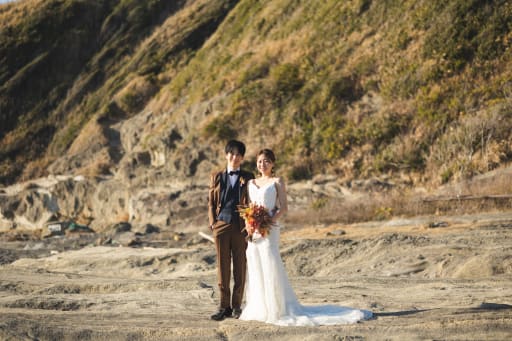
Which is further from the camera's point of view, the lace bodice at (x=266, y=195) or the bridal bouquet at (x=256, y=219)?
the lace bodice at (x=266, y=195)

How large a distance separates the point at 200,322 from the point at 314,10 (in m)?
25.4

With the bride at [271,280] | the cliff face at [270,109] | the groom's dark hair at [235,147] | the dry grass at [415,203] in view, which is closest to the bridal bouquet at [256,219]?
the bride at [271,280]

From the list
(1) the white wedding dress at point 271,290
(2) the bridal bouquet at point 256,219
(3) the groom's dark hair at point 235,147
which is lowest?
(1) the white wedding dress at point 271,290

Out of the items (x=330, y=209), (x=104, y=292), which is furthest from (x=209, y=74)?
(x=104, y=292)

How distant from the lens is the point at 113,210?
29297 mm

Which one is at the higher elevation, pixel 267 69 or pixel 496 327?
pixel 267 69

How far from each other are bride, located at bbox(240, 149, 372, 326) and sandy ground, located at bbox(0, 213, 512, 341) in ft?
0.68

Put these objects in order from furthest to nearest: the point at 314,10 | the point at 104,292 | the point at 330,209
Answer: the point at 314,10 → the point at 330,209 → the point at 104,292

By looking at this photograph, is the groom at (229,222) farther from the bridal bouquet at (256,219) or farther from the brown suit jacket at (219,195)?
the bridal bouquet at (256,219)

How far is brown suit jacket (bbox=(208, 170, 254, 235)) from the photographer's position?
7.48m

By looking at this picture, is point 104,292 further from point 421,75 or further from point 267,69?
point 267,69

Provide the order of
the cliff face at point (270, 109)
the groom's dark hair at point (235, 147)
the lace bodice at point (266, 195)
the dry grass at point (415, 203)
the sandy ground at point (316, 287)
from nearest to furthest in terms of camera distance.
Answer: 1. the sandy ground at point (316, 287)
2. the lace bodice at point (266, 195)
3. the groom's dark hair at point (235, 147)
4. the dry grass at point (415, 203)
5. the cliff face at point (270, 109)

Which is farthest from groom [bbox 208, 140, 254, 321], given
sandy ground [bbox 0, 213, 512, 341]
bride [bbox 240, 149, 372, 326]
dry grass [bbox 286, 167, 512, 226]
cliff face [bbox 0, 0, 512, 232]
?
cliff face [bbox 0, 0, 512, 232]

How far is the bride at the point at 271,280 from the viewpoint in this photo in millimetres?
7207
